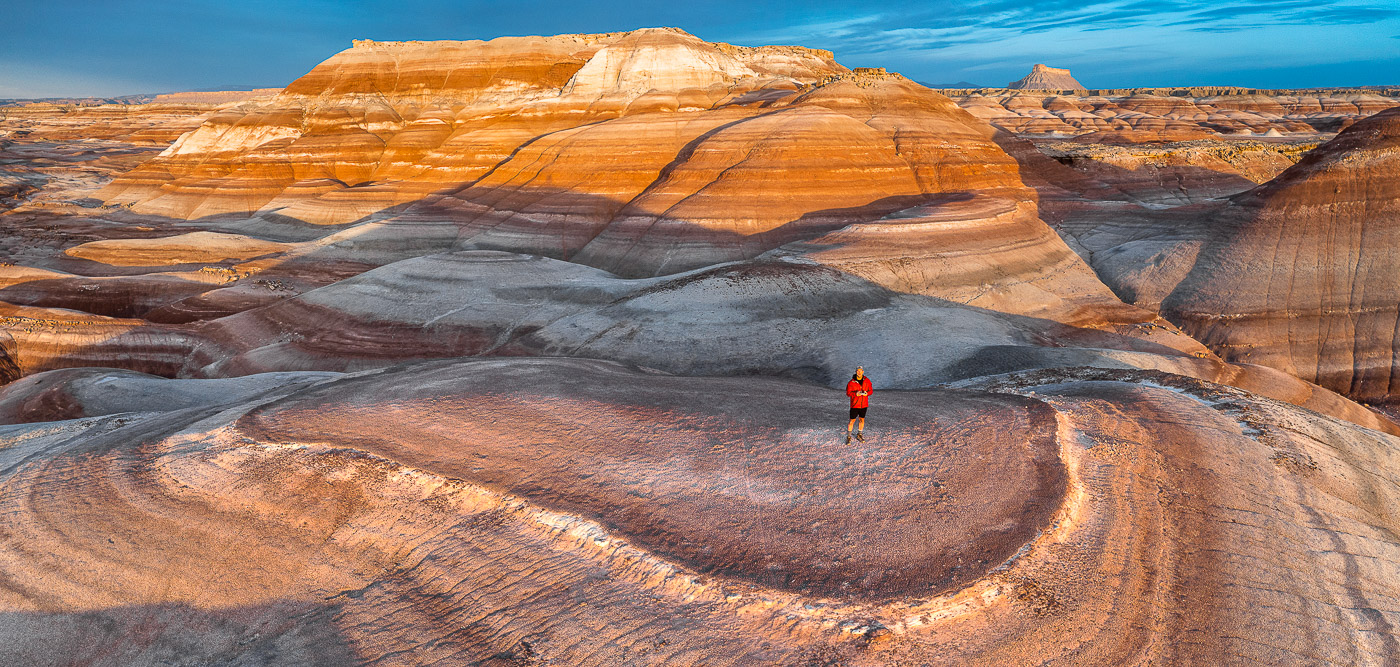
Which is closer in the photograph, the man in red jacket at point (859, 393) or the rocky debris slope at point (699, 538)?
the rocky debris slope at point (699, 538)

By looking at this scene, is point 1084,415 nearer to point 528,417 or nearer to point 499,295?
point 528,417

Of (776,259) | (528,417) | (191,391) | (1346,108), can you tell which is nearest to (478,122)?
(776,259)

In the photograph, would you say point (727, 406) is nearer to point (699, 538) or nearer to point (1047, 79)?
point (699, 538)

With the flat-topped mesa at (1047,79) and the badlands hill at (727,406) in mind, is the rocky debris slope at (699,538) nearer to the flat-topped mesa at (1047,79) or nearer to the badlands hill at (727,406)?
the badlands hill at (727,406)

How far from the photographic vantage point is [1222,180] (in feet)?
133

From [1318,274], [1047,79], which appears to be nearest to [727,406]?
[1318,274]

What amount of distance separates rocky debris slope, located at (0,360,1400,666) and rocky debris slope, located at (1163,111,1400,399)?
54.3 ft

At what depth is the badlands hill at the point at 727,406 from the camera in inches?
262

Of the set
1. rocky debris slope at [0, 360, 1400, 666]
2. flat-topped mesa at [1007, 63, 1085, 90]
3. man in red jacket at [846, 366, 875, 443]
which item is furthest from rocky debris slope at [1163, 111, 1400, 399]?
flat-topped mesa at [1007, 63, 1085, 90]

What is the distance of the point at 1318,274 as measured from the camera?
25359mm

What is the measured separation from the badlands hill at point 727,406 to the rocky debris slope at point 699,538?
0.04m

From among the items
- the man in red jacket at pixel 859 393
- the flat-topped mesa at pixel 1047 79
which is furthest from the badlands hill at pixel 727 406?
the flat-topped mesa at pixel 1047 79

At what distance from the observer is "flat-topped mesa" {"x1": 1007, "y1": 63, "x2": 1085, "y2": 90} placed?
17700cm

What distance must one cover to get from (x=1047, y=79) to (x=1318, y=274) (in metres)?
178
